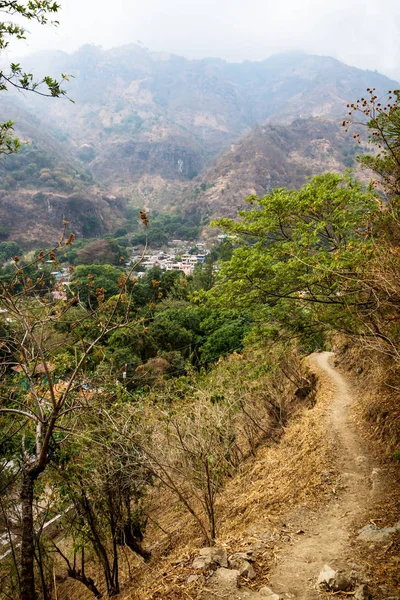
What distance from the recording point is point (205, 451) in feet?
16.8

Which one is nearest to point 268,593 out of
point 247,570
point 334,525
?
point 247,570

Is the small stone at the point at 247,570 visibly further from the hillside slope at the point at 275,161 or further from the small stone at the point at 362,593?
the hillside slope at the point at 275,161

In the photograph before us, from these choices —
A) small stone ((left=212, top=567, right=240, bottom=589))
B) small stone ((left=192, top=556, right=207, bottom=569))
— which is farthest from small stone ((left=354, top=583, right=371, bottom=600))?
small stone ((left=192, top=556, right=207, bottom=569))

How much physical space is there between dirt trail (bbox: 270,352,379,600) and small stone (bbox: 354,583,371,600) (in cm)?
35

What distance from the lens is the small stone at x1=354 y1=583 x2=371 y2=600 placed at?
3.06 meters

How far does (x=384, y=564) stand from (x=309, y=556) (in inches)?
31.3

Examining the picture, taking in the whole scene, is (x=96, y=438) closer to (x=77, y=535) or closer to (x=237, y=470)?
(x=77, y=535)

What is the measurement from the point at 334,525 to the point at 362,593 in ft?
5.62

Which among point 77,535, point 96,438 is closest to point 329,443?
point 96,438

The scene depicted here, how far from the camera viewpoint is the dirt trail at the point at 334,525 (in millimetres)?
3568

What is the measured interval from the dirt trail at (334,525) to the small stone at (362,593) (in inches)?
13.8

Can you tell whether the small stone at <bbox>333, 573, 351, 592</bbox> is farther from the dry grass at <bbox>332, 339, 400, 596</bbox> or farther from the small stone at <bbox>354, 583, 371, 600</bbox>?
the dry grass at <bbox>332, 339, 400, 596</bbox>

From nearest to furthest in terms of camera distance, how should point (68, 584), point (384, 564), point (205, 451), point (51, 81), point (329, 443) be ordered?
1. point (384, 564)
2. point (51, 81)
3. point (205, 451)
4. point (329, 443)
5. point (68, 584)

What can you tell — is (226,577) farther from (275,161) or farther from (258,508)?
(275,161)
